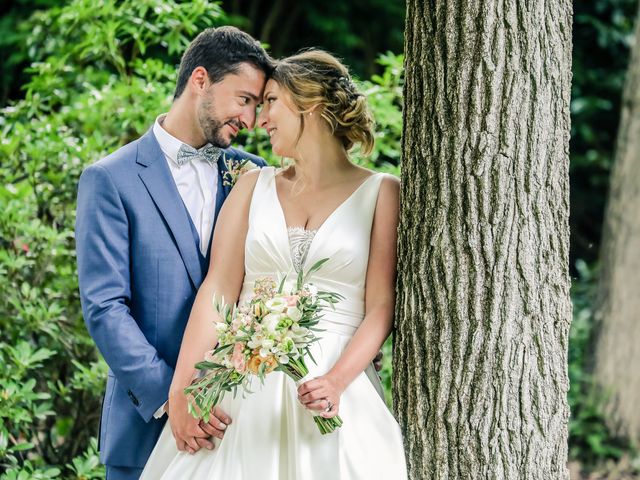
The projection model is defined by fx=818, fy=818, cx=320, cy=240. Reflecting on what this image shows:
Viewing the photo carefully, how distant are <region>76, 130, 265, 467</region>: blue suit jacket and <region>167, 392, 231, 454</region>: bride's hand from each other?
0.11 m

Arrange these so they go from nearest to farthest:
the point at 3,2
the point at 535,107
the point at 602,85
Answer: the point at 535,107
the point at 3,2
the point at 602,85

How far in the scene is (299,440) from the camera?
8.57 feet

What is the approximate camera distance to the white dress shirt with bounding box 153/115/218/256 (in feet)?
10.4

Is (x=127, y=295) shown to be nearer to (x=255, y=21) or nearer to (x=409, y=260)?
(x=409, y=260)

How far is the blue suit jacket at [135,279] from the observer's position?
2.88 metres

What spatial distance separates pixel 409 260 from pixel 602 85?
8.11m

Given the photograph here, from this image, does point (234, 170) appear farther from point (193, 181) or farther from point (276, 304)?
point (276, 304)

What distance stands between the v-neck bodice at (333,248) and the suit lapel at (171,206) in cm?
21

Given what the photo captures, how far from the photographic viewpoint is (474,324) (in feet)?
8.63

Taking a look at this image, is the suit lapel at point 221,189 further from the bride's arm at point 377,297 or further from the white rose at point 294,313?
the white rose at point 294,313

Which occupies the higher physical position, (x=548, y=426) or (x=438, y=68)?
(x=438, y=68)

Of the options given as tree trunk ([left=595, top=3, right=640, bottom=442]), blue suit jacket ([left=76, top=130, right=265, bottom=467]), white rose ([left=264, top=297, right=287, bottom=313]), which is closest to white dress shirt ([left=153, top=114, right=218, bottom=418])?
blue suit jacket ([left=76, top=130, right=265, bottom=467])

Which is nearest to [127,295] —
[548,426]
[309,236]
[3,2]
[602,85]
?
[309,236]

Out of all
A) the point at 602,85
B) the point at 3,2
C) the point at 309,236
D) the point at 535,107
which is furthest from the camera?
the point at 602,85
